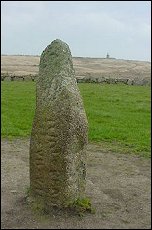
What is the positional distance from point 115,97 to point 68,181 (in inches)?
813

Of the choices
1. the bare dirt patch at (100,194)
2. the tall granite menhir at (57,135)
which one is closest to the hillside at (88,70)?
the bare dirt patch at (100,194)

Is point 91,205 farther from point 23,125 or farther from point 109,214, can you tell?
point 23,125

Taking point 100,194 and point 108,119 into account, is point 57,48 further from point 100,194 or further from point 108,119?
point 108,119

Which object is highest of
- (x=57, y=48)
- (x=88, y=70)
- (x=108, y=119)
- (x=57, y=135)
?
(x=88, y=70)

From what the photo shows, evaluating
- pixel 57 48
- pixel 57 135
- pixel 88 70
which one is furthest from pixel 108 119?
pixel 88 70

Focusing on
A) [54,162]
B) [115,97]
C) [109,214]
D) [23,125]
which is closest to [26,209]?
[54,162]

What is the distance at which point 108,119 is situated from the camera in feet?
64.8

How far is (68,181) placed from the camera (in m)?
7.89

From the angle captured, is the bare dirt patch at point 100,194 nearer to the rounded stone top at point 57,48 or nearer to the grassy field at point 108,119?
the grassy field at point 108,119

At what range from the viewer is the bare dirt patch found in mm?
7582

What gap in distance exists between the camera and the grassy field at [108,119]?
1503 cm

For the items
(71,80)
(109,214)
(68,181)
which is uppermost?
(71,80)

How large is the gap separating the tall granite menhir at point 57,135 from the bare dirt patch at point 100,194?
18.0 inches

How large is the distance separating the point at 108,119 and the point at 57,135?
12097 millimetres
